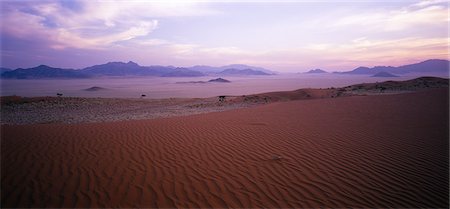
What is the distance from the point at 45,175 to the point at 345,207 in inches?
219

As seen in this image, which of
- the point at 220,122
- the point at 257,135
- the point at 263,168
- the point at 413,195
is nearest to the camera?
the point at 413,195

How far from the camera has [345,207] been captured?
12.6ft

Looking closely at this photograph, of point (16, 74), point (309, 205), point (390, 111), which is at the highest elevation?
point (16, 74)

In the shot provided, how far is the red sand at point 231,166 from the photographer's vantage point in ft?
13.5

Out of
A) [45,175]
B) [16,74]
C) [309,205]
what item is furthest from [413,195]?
[16,74]

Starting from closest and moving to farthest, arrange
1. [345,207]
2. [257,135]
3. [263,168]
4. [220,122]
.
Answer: [345,207] → [263,168] → [257,135] → [220,122]

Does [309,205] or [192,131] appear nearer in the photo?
[309,205]

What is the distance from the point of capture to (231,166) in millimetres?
5465

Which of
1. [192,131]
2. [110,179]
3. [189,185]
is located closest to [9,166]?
[110,179]

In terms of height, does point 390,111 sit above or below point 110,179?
above

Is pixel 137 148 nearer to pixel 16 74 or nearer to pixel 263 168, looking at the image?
pixel 263 168

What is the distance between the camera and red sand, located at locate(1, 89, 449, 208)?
4109 mm

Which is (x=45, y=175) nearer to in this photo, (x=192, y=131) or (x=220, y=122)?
(x=192, y=131)

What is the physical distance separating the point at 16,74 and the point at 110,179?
182 meters
